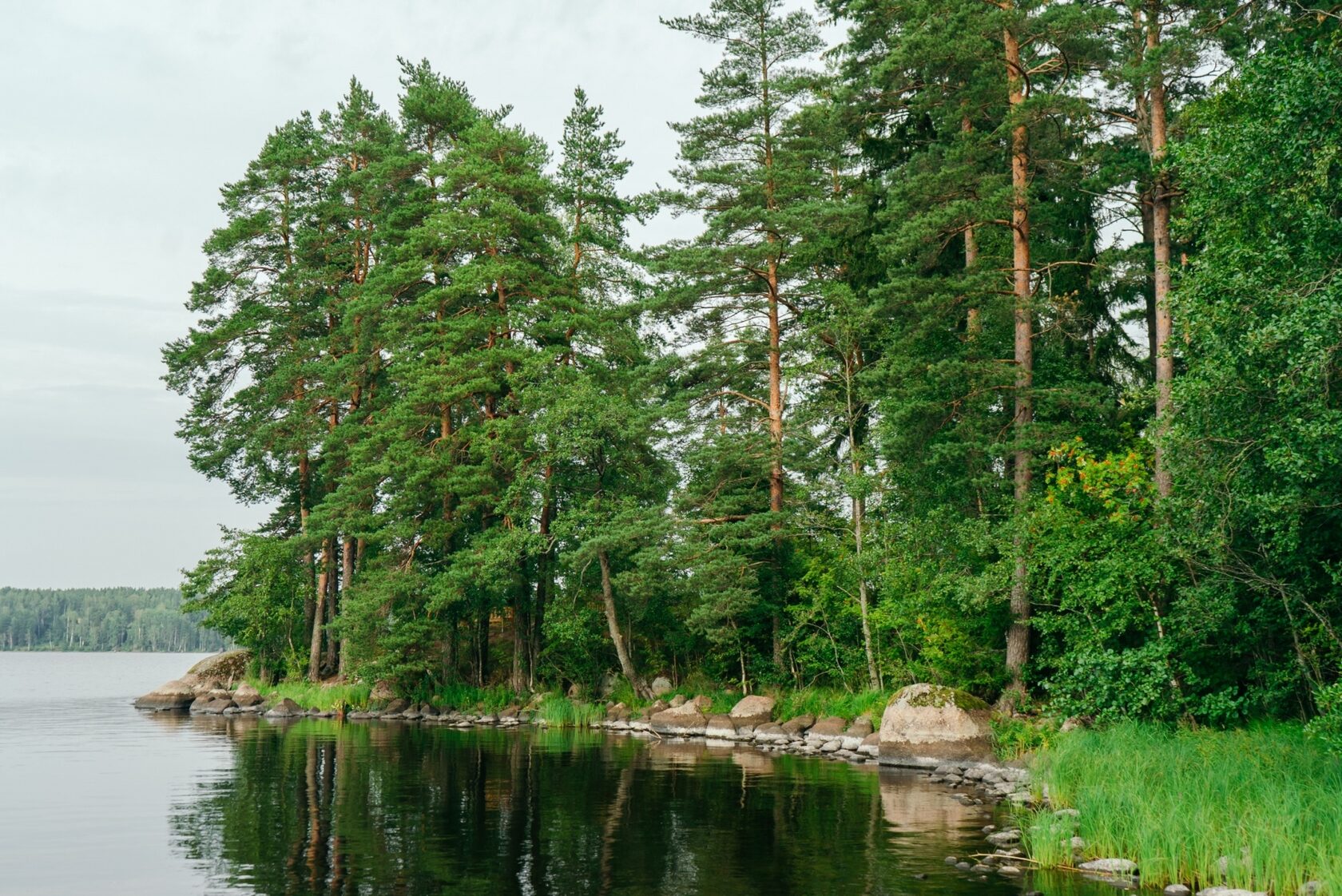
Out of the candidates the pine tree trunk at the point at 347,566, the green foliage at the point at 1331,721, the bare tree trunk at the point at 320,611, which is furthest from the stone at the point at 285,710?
the green foliage at the point at 1331,721

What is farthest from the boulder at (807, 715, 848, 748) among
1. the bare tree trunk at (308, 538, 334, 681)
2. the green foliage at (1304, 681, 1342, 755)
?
the bare tree trunk at (308, 538, 334, 681)

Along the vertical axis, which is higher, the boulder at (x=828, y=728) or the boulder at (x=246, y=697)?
the boulder at (x=828, y=728)

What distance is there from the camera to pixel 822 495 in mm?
31062

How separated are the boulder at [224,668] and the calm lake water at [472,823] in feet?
65.3

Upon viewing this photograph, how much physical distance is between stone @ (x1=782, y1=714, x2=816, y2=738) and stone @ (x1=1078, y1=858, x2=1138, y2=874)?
15.5 metres

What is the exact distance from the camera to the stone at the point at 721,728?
29.8m

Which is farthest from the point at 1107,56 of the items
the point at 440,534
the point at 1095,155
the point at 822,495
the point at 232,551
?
the point at 232,551

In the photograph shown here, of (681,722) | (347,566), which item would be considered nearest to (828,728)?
(681,722)

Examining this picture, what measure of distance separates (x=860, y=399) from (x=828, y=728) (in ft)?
30.4

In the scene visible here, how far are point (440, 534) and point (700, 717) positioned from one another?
41.9 ft

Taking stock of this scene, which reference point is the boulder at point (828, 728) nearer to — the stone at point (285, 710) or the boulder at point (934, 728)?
the boulder at point (934, 728)

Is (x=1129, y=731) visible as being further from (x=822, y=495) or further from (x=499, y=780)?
(x=822, y=495)

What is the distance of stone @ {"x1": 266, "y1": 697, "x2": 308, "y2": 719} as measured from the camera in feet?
131

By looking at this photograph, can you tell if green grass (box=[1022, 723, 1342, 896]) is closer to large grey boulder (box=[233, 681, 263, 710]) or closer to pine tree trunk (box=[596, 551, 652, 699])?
pine tree trunk (box=[596, 551, 652, 699])
